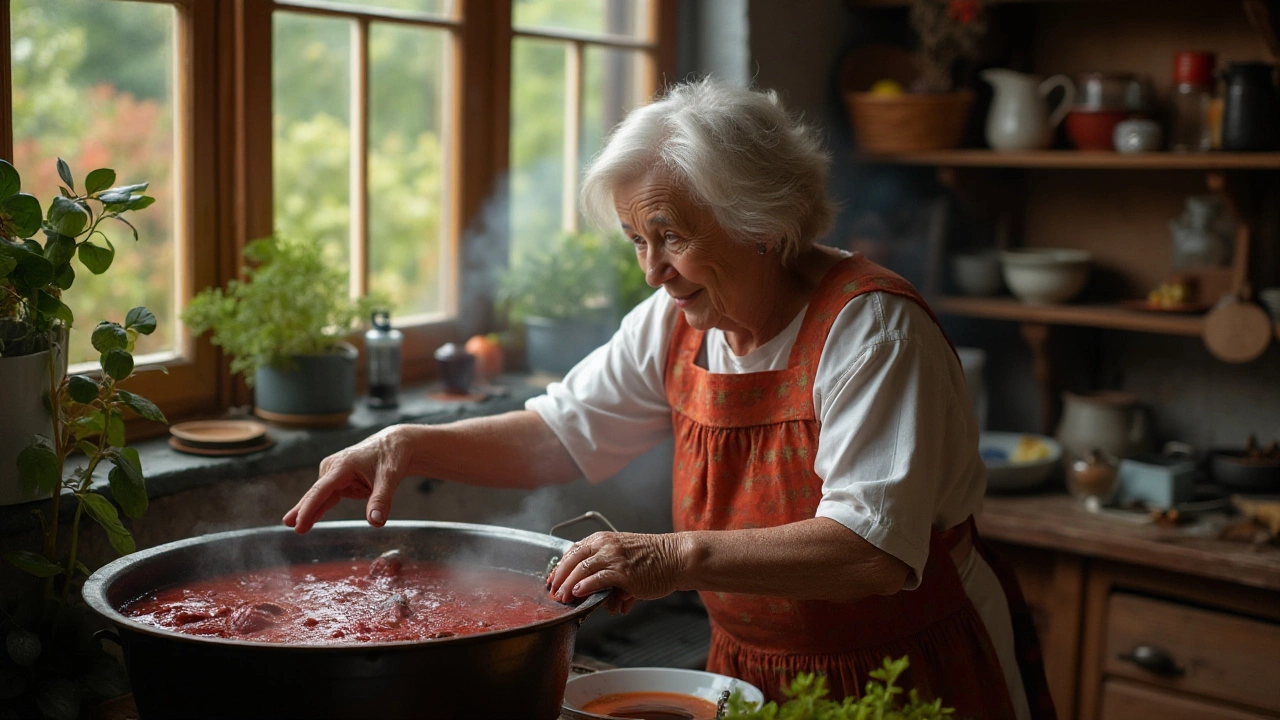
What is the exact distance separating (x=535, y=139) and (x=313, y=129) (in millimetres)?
707

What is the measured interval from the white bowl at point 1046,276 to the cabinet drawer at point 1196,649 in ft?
2.82

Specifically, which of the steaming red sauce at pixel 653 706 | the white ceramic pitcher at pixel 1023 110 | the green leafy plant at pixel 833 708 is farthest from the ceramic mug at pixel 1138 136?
the green leafy plant at pixel 833 708

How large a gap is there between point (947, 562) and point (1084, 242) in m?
2.03

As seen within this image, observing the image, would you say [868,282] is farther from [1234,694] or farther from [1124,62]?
[1124,62]

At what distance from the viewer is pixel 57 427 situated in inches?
67.6

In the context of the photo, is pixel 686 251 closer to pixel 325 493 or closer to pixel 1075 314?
pixel 325 493

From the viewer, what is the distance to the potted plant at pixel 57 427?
62.3 inches

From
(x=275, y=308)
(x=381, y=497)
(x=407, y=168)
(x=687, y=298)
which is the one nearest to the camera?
(x=381, y=497)

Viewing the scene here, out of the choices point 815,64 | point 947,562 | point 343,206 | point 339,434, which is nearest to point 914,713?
point 947,562

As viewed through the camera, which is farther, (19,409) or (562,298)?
(562,298)

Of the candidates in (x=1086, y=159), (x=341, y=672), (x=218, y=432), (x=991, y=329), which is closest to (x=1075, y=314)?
(x=1086, y=159)

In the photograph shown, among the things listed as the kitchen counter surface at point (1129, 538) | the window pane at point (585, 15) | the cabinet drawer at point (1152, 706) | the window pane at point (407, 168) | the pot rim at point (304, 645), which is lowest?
the cabinet drawer at point (1152, 706)

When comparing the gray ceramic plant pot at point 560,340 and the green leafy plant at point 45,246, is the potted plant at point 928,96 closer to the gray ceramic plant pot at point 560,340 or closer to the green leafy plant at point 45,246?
the gray ceramic plant pot at point 560,340

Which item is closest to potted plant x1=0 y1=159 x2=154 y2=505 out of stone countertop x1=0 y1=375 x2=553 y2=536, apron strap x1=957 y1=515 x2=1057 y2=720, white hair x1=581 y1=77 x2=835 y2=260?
stone countertop x1=0 y1=375 x2=553 y2=536
